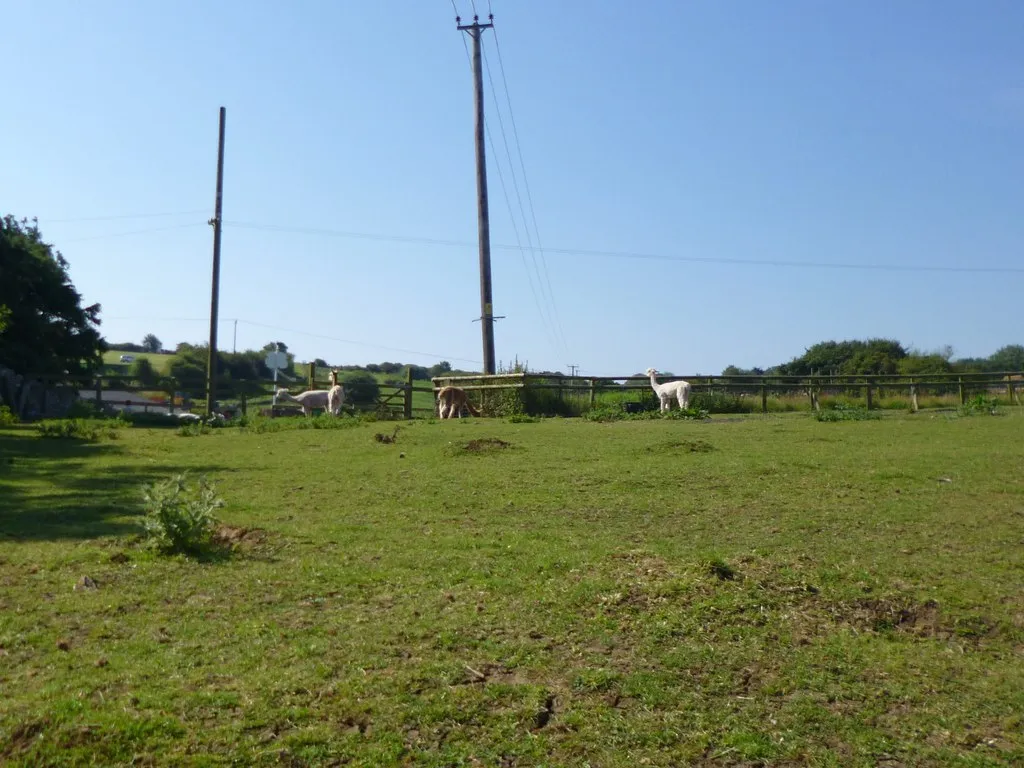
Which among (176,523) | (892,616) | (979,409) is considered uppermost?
(979,409)

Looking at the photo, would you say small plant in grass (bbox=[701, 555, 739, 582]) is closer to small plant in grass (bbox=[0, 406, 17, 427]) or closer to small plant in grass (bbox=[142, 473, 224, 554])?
small plant in grass (bbox=[142, 473, 224, 554])

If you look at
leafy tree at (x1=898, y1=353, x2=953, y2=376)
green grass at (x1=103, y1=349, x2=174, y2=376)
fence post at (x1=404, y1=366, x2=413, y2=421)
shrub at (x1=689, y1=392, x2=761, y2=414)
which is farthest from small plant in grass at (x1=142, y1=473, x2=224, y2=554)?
green grass at (x1=103, y1=349, x2=174, y2=376)

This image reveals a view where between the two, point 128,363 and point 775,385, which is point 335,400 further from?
point 128,363

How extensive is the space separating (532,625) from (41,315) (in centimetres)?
3571

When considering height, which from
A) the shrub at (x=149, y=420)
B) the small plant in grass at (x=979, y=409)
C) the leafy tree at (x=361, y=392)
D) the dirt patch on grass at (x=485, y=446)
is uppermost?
the leafy tree at (x=361, y=392)

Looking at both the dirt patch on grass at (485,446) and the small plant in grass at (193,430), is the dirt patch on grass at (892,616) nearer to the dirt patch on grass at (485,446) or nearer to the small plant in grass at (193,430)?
the dirt patch on grass at (485,446)

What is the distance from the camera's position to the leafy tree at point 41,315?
35312 mm

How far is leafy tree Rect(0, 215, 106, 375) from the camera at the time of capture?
3531cm

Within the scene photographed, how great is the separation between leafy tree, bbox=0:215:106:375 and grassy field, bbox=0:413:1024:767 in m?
26.0

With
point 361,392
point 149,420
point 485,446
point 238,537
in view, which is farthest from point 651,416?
point 238,537

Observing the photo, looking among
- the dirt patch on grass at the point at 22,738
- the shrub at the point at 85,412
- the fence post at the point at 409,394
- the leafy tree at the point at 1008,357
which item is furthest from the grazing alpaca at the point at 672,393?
the leafy tree at the point at 1008,357

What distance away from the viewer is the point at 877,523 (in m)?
9.70

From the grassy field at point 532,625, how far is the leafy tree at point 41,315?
85.3 ft

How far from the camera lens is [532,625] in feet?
21.1
